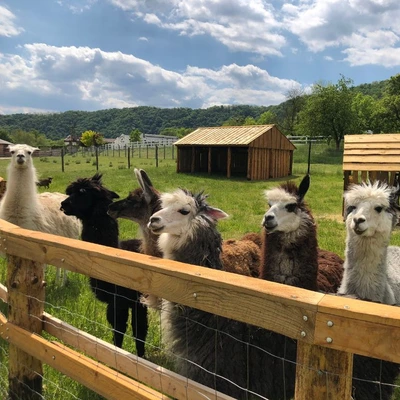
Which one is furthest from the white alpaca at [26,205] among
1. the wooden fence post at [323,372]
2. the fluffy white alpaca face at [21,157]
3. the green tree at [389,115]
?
the green tree at [389,115]

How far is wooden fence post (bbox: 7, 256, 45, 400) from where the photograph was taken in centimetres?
253

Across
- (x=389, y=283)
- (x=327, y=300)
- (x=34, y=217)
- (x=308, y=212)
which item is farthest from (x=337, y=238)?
(x=327, y=300)

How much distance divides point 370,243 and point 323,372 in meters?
2.28

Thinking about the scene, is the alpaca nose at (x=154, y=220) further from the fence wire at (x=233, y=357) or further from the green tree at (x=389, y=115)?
the green tree at (x=389, y=115)

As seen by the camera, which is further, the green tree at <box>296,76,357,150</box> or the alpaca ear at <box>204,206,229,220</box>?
the green tree at <box>296,76,357,150</box>

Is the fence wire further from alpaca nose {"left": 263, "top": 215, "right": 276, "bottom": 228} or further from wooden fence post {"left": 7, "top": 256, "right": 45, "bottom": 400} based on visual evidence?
alpaca nose {"left": 263, "top": 215, "right": 276, "bottom": 228}

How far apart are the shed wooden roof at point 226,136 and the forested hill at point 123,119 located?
11698 centimetres

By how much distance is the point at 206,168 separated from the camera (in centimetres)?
2362

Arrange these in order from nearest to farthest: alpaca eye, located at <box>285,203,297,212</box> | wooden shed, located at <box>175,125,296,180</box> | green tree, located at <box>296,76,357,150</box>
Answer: alpaca eye, located at <box>285,203,297,212</box>, wooden shed, located at <box>175,125,296,180</box>, green tree, located at <box>296,76,357,150</box>

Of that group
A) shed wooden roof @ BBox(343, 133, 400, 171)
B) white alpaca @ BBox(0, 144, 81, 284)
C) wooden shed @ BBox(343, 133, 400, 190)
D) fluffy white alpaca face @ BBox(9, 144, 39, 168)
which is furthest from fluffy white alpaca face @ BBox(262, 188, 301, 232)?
shed wooden roof @ BBox(343, 133, 400, 171)

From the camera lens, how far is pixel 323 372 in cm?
129

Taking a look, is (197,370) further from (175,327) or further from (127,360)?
(127,360)

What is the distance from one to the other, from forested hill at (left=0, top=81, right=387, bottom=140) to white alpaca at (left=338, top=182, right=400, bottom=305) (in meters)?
137

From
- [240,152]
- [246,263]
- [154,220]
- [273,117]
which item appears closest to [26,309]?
[154,220]
